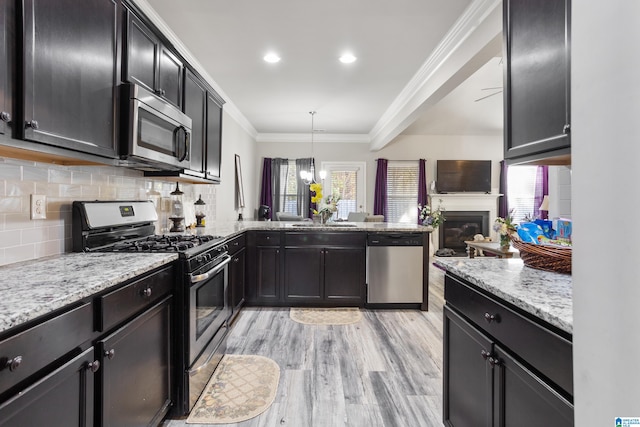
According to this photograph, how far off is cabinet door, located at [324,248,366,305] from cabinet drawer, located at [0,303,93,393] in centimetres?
261

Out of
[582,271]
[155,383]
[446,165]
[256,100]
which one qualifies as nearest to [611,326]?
[582,271]

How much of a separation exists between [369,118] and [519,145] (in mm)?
4629

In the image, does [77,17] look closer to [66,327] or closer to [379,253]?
[66,327]

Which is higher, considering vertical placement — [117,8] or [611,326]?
[117,8]

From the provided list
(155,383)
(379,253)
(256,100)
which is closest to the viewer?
(155,383)

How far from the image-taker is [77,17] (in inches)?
55.3

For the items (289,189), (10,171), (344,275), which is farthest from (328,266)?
(289,189)

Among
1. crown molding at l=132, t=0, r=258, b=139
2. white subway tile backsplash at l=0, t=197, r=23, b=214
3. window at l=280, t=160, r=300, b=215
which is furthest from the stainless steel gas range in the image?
window at l=280, t=160, r=300, b=215

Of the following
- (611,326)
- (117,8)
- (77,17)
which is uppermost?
(117,8)

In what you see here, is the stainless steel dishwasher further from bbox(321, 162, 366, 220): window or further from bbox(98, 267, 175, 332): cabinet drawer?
bbox(321, 162, 366, 220): window

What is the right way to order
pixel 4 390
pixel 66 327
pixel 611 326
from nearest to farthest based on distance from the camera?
pixel 611 326, pixel 4 390, pixel 66 327

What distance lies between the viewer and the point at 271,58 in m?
3.31

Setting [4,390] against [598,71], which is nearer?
[598,71]

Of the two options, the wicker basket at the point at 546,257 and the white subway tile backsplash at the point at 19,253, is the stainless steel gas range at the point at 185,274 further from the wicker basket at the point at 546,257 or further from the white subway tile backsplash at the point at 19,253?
the wicker basket at the point at 546,257
